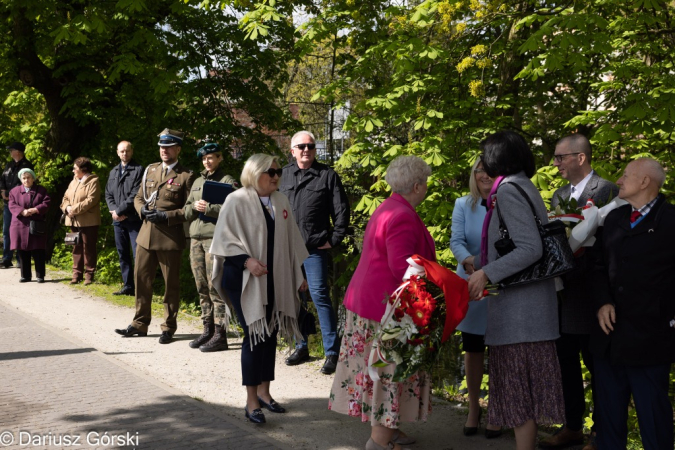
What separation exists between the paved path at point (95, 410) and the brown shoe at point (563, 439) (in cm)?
184

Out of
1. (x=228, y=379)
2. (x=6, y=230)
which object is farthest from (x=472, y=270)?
(x=6, y=230)

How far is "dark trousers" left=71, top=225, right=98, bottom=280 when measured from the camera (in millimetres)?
13078

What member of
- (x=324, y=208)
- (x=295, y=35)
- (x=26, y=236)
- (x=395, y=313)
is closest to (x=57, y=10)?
(x=26, y=236)

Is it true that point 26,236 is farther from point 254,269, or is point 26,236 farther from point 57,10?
point 254,269

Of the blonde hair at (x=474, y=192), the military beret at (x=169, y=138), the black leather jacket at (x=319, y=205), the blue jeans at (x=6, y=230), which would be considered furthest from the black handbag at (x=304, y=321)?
the blue jeans at (x=6, y=230)

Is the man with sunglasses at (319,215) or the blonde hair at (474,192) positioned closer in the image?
the blonde hair at (474,192)

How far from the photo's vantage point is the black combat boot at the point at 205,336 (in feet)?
27.5

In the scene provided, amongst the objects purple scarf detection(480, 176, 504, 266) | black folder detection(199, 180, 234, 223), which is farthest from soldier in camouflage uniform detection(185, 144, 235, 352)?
purple scarf detection(480, 176, 504, 266)

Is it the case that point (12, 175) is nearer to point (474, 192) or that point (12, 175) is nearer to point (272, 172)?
point (272, 172)

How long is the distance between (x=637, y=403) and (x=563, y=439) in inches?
38.1

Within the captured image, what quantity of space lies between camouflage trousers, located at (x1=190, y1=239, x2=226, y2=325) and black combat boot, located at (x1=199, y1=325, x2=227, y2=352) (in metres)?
0.11

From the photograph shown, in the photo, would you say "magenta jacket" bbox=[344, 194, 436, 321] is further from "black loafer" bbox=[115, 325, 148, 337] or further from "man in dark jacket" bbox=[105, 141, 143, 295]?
"man in dark jacket" bbox=[105, 141, 143, 295]

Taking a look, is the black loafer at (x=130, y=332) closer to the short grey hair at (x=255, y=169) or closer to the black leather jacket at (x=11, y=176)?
the short grey hair at (x=255, y=169)

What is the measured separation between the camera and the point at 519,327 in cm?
437
